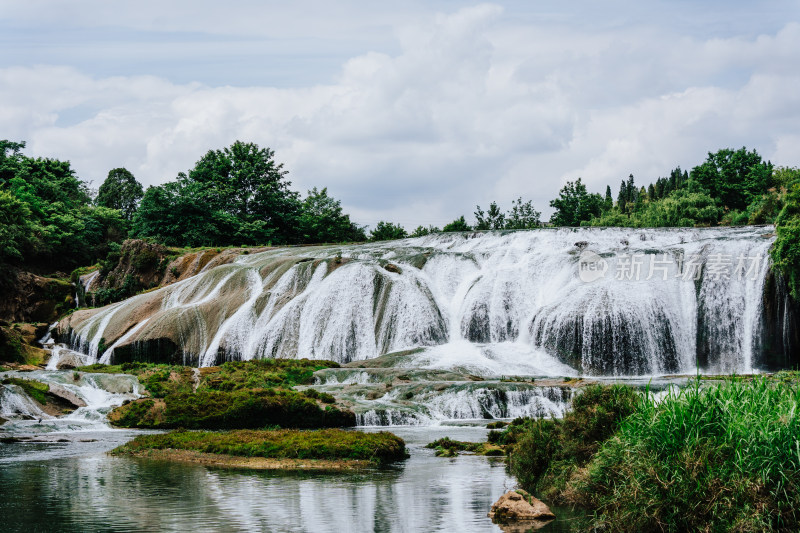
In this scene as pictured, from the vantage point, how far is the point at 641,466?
1054 centimetres

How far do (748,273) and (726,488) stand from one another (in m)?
29.7

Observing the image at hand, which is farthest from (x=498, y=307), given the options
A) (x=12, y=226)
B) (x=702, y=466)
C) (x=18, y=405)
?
(x=12, y=226)

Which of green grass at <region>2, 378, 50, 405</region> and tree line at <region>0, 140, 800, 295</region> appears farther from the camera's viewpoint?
tree line at <region>0, 140, 800, 295</region>

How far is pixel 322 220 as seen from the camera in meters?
74.8

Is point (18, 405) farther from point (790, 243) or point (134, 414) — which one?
point (790, 243)

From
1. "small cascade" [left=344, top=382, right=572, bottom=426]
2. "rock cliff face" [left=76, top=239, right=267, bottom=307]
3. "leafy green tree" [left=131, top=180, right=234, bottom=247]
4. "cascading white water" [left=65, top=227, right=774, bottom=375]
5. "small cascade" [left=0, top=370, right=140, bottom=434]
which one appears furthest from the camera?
"leafy green tree" [left=131, top=180, right=234, bottom=247]

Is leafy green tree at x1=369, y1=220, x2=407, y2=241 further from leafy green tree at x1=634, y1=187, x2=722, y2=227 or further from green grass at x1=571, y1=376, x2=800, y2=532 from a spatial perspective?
green grass at x1=571, y1=376, x2=800, y2=532

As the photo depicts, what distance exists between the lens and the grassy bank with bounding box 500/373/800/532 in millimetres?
9633

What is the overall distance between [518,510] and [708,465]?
3.25 metres

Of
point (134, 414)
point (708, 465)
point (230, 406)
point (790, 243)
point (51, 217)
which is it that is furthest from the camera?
point (51, 217)

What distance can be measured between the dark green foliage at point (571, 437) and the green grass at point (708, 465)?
4.90ft

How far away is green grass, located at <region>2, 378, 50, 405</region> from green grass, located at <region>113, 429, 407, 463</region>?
8.33 m

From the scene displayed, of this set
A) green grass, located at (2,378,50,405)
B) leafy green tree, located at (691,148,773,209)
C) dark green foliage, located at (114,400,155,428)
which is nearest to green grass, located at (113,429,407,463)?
dark green foliage, located at (114,400,155,428)

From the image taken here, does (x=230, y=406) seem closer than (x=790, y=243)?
Yes
